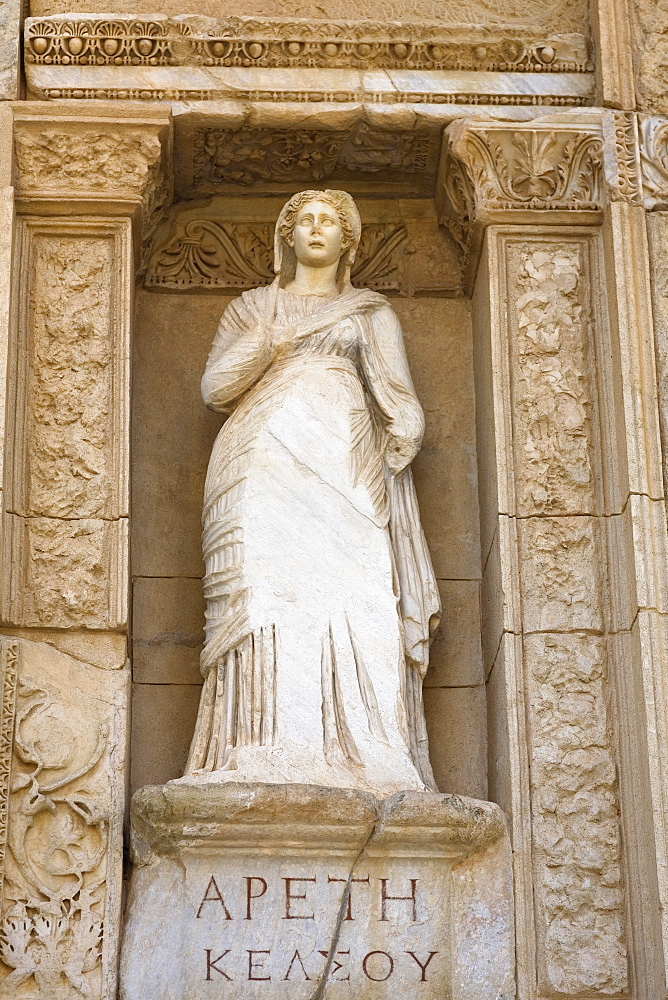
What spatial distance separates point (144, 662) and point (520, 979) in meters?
2.09

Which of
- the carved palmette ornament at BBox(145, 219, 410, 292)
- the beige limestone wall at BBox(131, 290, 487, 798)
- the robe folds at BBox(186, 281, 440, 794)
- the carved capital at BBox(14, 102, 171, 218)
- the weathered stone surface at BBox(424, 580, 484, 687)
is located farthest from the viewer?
the carved palmette ornament at BBox(145, 219, 410, 292)

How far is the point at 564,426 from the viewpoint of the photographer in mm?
8625

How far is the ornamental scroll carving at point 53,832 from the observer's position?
7691 mm

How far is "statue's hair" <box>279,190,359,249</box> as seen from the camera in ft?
29.5

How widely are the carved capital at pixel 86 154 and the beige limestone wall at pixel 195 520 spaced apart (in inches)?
28.9

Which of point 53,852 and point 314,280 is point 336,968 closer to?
point 53,852

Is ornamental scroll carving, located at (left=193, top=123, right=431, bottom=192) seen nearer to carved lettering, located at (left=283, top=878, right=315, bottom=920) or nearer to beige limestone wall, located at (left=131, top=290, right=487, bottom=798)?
beige limestone wall, located at (left=131, top=290, right=487, bottom=798)

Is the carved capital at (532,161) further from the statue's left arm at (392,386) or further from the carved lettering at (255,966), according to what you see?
the carved lettering at (255,966)

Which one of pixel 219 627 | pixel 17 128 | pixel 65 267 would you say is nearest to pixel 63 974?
pixel 219 627

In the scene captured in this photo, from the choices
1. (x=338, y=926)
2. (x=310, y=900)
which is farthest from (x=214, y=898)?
(x=338, y=926)

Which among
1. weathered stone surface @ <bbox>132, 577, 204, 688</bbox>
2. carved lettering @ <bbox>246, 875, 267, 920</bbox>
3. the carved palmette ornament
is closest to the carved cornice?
the carved palmette ornament

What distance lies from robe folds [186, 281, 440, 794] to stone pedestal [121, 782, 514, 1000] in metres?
0.22

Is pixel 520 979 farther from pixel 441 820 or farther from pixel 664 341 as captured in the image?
pixel 664 341

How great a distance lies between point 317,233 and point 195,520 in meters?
1.34
